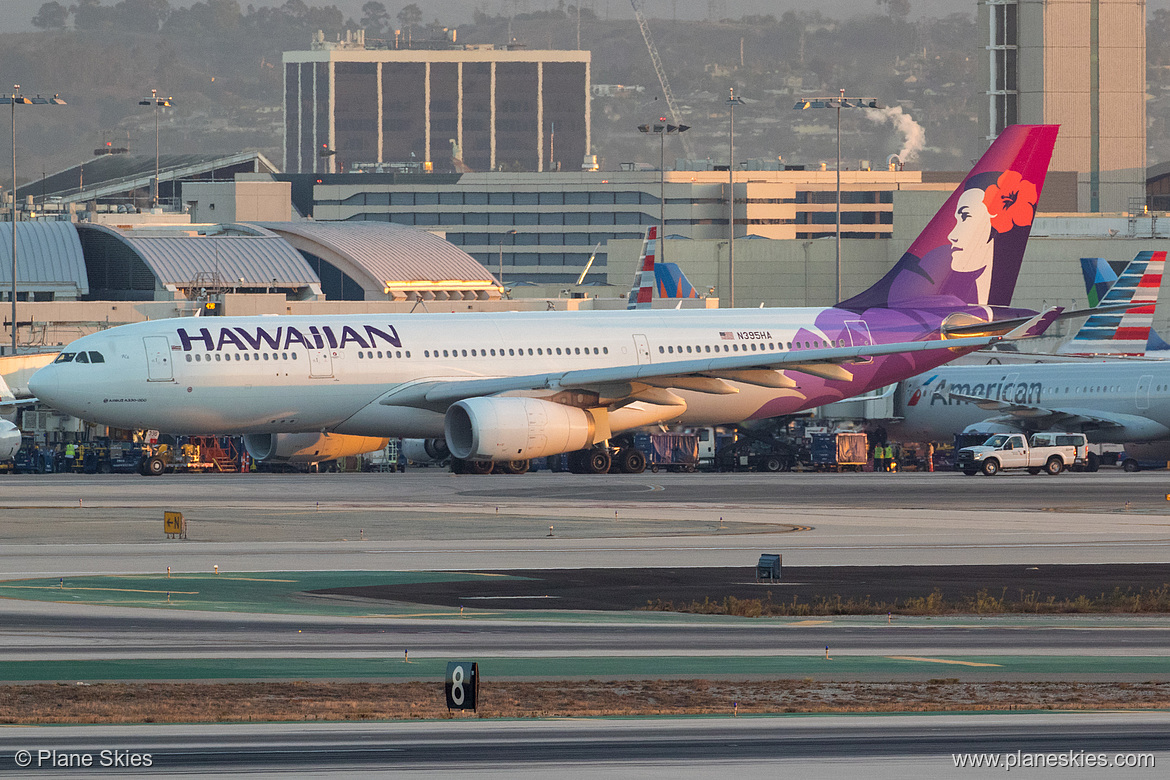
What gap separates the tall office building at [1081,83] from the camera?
14712 centimetres

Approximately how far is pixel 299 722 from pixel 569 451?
3557cm

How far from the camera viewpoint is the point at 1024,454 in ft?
195

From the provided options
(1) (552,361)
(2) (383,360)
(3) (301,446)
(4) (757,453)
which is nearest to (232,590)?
(2) (383,360)

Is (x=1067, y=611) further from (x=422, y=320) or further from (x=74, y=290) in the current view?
(x=74, y=290)

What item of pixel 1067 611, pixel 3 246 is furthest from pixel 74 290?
pixel 1067 611

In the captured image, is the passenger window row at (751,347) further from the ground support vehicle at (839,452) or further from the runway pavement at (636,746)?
the runway pavement at (636,746)

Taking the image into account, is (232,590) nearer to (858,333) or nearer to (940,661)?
(940,661)

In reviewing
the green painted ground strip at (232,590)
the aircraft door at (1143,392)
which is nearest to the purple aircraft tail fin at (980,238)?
the aircraft door at (1143,392)

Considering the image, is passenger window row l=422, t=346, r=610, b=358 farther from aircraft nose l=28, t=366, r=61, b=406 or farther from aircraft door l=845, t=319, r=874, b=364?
aircraft nose l=28, t=366, r=61, b=406

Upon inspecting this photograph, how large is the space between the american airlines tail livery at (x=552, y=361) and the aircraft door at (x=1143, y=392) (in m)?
9.73

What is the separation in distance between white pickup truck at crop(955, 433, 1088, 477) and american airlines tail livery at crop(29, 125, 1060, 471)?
353 cm

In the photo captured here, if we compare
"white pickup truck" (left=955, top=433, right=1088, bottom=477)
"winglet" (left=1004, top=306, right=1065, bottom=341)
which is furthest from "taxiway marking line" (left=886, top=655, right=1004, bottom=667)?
"white pickup truck" (left=955, top=433, right=1088, bottom=477)

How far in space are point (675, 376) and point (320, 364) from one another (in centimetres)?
991

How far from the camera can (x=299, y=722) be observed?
54.4 ft
